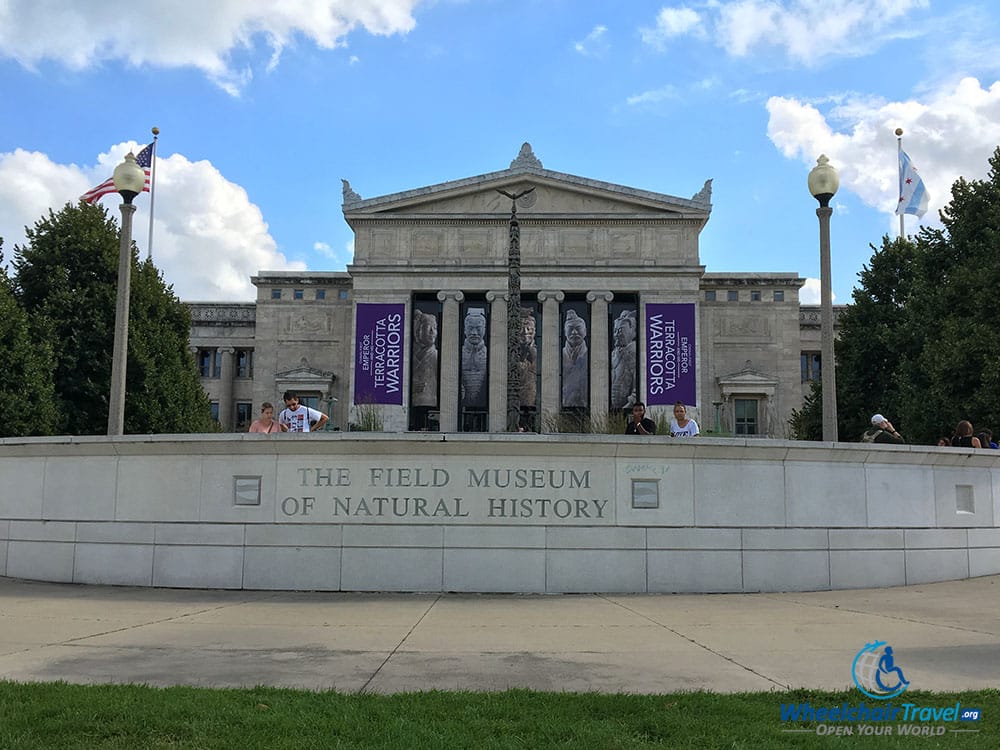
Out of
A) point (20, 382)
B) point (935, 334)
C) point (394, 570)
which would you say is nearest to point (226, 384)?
point (20, 382)

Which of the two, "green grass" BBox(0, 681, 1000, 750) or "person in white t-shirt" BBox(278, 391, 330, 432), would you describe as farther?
"person in white t-shirt" BBox(278, 391, 330, 432)

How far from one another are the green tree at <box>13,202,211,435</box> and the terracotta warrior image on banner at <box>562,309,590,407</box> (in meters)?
31.6

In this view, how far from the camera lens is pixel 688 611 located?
34.9 feet

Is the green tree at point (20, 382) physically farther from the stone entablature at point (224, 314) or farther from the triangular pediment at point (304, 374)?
the stone entablature at point (224, 314)

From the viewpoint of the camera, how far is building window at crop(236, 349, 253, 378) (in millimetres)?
72250

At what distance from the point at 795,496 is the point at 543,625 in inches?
211

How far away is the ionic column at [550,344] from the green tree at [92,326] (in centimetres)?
3056

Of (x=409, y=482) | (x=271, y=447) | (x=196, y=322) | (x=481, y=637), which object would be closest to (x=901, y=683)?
(x=481, y=637)

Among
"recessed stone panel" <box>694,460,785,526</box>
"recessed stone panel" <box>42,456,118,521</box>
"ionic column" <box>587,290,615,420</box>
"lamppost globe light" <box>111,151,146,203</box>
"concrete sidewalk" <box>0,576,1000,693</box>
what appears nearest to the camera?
"concrete sidewalk" <box>0,576,1000,693</box>

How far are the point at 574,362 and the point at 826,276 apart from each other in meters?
45.5

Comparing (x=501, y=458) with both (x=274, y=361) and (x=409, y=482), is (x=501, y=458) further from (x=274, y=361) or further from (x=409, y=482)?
(x=274, y=361)

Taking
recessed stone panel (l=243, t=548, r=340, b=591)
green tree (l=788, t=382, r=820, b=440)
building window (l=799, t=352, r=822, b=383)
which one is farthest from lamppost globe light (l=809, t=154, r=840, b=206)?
building window (l=799, t=352, r=822, b=383)

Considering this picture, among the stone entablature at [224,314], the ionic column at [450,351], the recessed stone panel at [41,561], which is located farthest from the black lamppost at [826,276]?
the stone entablature at [224,314]

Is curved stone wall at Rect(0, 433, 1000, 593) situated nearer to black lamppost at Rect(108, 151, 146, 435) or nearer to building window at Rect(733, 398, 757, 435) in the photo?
black lamppost at Rect(108, 151, 146, 435)
